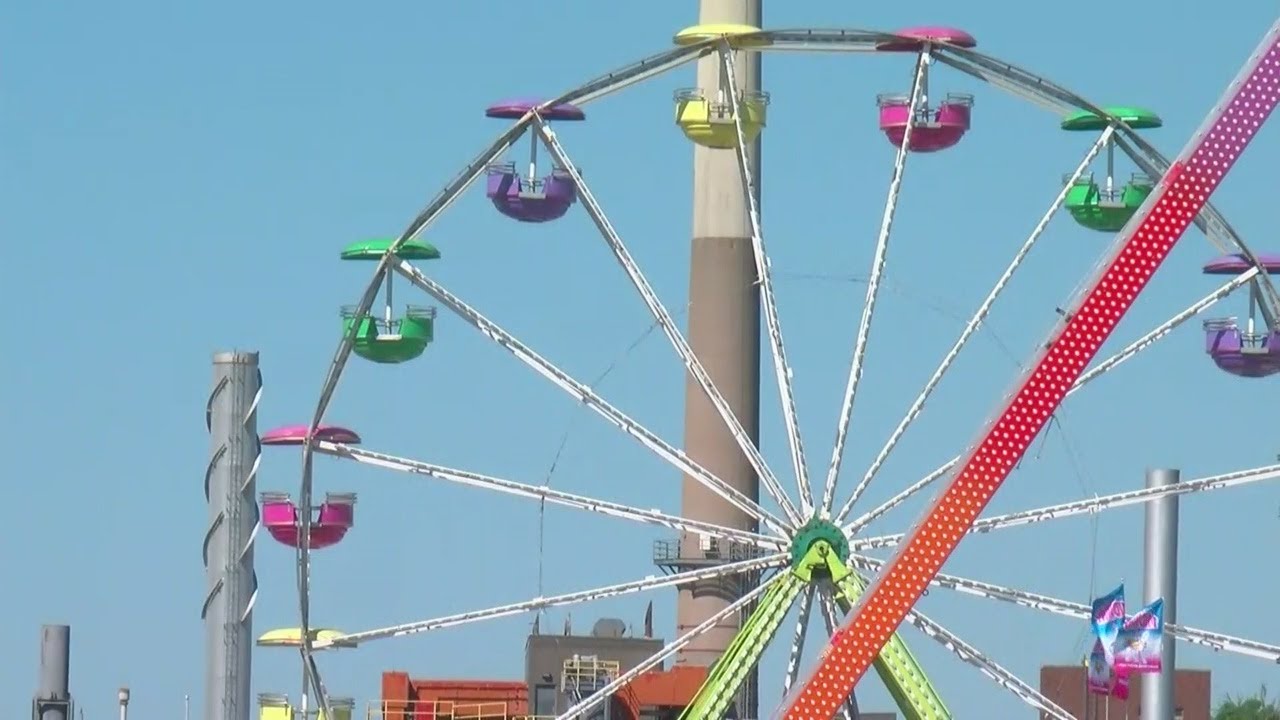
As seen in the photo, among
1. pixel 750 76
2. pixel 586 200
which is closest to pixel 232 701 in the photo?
pixel 586 200

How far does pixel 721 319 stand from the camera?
288ft

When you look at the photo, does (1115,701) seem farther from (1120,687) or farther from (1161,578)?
(1161,578)

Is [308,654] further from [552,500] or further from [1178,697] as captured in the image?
[1178,697]

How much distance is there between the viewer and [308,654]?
54688 millimetres

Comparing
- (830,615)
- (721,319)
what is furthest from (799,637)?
(721,319)

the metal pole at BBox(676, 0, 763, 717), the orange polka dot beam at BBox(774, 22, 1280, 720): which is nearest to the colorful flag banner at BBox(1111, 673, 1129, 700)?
the orange polka dot beam at BBox(774, 22, 1280, 720)

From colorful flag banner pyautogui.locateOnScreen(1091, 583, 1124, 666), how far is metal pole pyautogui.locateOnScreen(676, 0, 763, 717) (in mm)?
35923

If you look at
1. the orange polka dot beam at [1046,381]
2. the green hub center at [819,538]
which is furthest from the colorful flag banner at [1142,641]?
the orange polka dot beam at [1046,381]

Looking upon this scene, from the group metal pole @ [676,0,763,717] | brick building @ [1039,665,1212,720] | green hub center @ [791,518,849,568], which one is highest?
metal pole @ [676,0,763,717]

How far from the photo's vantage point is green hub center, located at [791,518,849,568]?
178 ft

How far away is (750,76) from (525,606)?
117 ft

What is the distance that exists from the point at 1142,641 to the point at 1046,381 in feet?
33.0

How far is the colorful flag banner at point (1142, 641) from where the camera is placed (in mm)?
47719

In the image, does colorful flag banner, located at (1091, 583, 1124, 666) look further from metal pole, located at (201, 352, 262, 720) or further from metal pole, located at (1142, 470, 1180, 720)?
metal pole, located at (201, 352, 262, 720)
